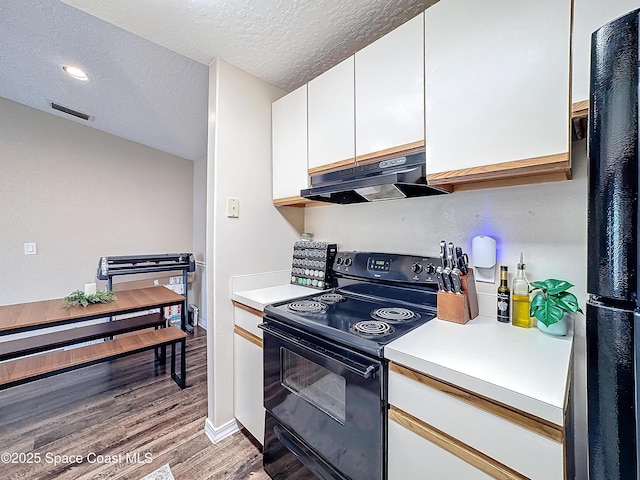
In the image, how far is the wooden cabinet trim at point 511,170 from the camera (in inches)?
34.1

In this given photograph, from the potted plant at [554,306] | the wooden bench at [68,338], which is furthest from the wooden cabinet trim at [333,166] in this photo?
the wooden bench at [68,338]

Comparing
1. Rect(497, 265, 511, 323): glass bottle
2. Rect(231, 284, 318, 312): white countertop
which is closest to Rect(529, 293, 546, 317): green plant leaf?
Rect(497, 265, 511, 323): glass bottle

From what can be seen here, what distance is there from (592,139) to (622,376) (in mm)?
334

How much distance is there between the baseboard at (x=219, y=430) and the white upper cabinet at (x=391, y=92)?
1.76 m

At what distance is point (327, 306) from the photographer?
138 cm

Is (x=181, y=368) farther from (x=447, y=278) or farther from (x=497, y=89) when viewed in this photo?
(x=497, y=89)

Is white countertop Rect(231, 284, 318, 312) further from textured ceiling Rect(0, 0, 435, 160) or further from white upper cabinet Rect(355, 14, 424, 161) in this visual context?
textured ceiling Rect(0, 0, 435, 160)

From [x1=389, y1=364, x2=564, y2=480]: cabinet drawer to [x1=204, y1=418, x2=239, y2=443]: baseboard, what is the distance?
127cm

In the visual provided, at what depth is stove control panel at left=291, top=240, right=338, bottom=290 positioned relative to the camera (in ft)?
5.85

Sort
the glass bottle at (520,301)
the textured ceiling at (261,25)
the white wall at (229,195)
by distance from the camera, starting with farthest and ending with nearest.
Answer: the white wall at (229,195) < the textured ceiling at (261,25) < the glass bottle at (520,301)

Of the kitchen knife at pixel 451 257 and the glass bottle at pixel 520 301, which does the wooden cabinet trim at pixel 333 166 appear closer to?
the kitchen knife at pixel 451 257

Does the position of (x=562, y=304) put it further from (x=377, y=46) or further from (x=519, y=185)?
(x=377, y=46)

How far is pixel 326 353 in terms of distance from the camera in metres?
1.05

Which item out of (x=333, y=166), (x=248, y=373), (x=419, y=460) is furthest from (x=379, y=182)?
(x=248, y=373)
